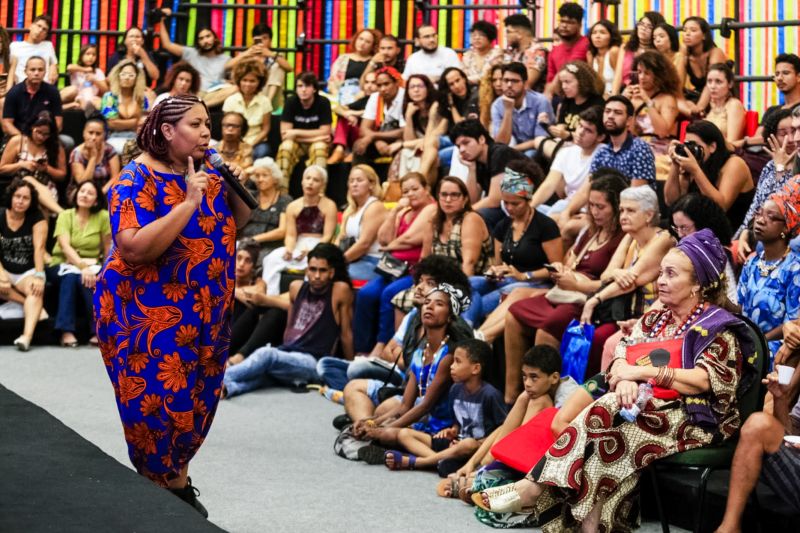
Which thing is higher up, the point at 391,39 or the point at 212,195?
the point at 391,39

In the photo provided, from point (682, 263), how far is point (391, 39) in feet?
19.8

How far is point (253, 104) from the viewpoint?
396 inches

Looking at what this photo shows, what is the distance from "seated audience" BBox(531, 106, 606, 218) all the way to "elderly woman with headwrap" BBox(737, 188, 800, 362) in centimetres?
229

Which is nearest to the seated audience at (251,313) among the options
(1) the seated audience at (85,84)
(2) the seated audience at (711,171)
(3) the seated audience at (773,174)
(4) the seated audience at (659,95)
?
(4) the seated audience at (659,95)

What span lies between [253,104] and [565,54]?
2437 mm

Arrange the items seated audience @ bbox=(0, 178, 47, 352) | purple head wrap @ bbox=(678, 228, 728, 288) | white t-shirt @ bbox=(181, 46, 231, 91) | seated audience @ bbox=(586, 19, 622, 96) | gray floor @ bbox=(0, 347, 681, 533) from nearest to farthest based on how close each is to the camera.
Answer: purple head wrap @ bbox=(678, 228, 728, 288), gray floor @ bbox=(0, 347, 681, 533), seated audience @ bbox=(0, 178, 47, 352), seated audience @ bbox=(586, 19, 622, 96), white t-shirt @ bbox=(181, 46, 231, 91)

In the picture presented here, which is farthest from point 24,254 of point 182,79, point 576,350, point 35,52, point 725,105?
point 725,105

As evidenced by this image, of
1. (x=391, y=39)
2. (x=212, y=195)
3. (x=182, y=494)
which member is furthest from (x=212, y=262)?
(x=391, y=39)

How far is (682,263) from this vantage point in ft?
14.4

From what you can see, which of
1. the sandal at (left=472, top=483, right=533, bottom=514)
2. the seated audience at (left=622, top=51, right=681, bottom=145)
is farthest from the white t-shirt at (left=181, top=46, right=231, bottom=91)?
the sandal at (left=472, top=483, right=533, bottom=514)

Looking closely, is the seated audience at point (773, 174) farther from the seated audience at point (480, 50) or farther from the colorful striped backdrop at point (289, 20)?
the colorful striped backdrop at point (289, 20)

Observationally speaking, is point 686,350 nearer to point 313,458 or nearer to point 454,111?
point 313,458

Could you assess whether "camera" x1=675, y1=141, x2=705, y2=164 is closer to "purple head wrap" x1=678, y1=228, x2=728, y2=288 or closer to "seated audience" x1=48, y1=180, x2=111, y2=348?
"purple head wrap" x1=678, y1=228, x2=728, y2=288

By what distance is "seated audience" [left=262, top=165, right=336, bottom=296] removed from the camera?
8.32m
